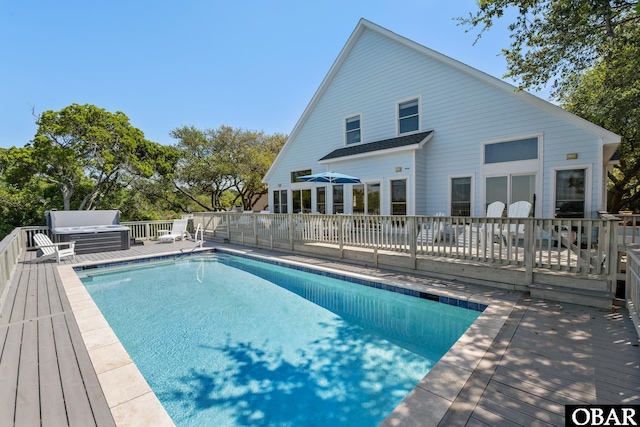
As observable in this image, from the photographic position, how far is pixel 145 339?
435cm

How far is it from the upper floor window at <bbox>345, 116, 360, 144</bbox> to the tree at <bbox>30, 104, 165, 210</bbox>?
11.2 meters

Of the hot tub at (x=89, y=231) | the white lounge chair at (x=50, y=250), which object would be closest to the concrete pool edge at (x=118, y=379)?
the white lounge chair at (x=50, y=250)

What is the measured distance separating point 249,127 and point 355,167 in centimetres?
1299

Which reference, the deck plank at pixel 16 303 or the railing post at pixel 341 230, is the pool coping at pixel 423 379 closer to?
the deck plank at pixel 16 303

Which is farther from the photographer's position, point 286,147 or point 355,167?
point 286,147

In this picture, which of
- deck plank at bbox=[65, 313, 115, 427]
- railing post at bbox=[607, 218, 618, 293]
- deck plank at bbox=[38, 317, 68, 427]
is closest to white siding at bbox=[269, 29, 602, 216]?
railing post at bbox=[607, 218, 618, 293]

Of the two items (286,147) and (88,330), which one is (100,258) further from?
(286,147)

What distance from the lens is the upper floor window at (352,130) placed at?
11922mm

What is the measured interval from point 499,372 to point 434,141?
27.4 ft

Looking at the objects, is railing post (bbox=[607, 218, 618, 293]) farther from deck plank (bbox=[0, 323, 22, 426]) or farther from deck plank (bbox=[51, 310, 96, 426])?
deck plank (bbox=[0, 323, 22, 426])

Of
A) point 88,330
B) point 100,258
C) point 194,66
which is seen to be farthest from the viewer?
point 194,66

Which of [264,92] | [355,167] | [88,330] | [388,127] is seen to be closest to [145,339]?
[88,330]

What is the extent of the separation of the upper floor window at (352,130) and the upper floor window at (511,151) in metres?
4.95

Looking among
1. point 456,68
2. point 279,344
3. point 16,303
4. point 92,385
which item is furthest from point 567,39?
point 16,303
